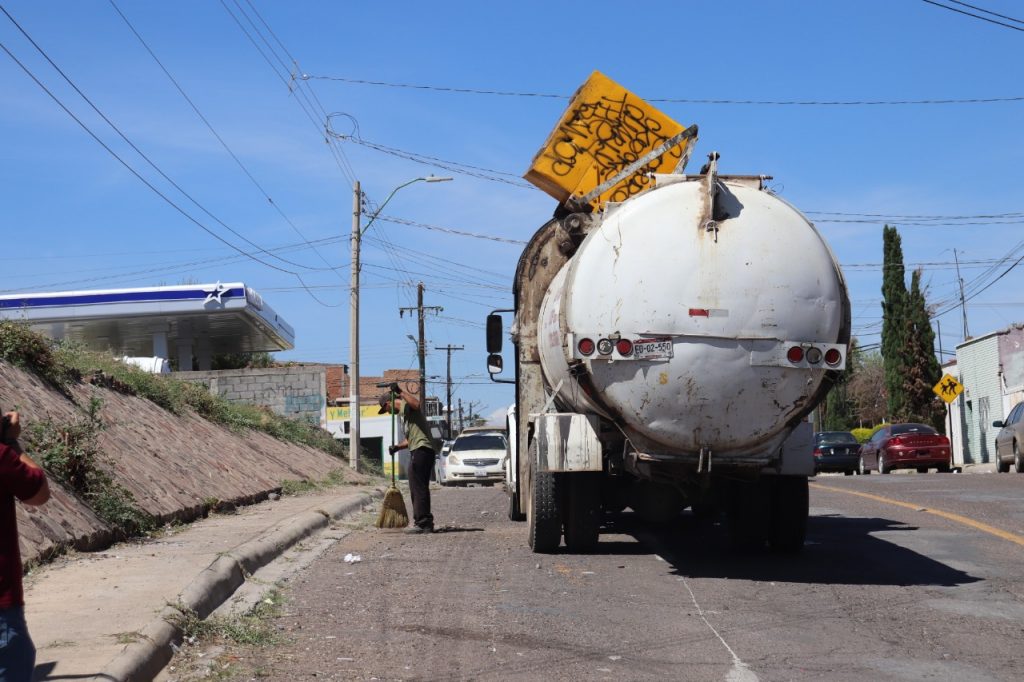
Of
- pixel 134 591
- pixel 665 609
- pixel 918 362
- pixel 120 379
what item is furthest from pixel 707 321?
pixel 918 362

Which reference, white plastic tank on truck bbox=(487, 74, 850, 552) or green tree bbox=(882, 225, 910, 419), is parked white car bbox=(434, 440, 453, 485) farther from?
green tree bbox=(882, 225, 910, 419)

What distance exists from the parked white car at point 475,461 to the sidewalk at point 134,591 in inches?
645

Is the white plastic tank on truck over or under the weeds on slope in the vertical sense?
over

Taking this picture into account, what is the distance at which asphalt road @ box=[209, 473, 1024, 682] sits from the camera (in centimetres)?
634

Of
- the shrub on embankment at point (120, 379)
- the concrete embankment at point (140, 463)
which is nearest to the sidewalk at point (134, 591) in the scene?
the concrete embankment at point (140, 463)

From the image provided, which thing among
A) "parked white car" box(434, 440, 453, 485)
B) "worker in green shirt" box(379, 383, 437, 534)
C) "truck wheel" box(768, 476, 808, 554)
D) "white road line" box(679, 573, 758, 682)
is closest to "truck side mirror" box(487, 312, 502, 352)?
"worker in green shirt" box(379, 383, 437, 534)

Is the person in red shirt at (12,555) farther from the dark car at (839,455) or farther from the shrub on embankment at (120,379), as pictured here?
the dark car at (839,455)

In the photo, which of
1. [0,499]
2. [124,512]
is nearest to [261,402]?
[124,512]

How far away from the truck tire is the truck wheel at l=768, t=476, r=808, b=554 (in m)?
1.97

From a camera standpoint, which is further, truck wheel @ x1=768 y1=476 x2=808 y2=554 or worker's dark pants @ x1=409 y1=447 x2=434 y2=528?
worker's dark pants @ x1=409 y1=447 x2=434 y2=528

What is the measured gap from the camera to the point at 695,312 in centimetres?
880

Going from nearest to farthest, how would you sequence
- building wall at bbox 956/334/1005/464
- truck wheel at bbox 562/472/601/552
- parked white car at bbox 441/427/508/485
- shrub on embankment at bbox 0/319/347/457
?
truck wheel at bbox 562/472/601/552 → shrub on embankment at bbox 0/319/347/457 → parked white car at bbox 441/427/508/485 → building wall at bbox 956/334/1005/464

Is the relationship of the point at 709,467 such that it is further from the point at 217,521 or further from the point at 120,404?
the point at 120,404

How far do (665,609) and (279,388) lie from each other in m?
29.8
